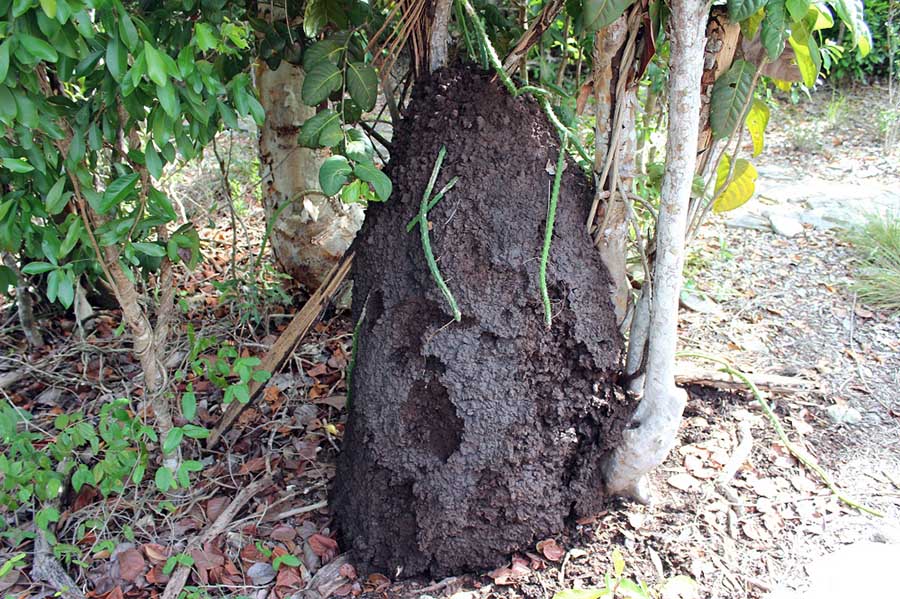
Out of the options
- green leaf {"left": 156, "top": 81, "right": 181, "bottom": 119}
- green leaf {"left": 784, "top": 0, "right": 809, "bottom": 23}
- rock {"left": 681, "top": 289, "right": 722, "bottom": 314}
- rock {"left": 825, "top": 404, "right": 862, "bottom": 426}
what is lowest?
rock {"left": 825, "top": 404, "right": 862, "bottom": 426}

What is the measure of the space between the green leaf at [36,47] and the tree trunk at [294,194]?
4.95ft

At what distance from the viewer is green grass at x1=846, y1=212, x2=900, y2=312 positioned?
3.15m

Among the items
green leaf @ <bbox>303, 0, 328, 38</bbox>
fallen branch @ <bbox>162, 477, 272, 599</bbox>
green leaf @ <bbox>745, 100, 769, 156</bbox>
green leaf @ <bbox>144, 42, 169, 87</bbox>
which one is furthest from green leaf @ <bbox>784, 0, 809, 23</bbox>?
fallen branch @ <bbox>162, 477, 272, 599</bbox>

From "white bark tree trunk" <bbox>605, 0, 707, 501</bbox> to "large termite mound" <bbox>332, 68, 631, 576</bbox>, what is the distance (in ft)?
0.25

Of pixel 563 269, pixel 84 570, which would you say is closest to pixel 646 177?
pixel 563 269

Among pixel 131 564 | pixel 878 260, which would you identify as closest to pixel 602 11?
pixel 131 564

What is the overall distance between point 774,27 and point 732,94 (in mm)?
229

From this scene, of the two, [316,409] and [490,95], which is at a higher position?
[490,95]

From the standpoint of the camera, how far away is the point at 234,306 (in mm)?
2883

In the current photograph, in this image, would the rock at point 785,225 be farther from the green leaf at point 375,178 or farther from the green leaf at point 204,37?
the green leaf at point 204,37

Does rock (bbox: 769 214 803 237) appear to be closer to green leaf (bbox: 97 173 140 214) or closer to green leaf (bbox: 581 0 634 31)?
green leaf (bbox: 581 0 634 31)

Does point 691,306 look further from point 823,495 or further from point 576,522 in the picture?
point 576,522

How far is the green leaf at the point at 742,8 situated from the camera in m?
1.59

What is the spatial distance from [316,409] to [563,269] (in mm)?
1079
